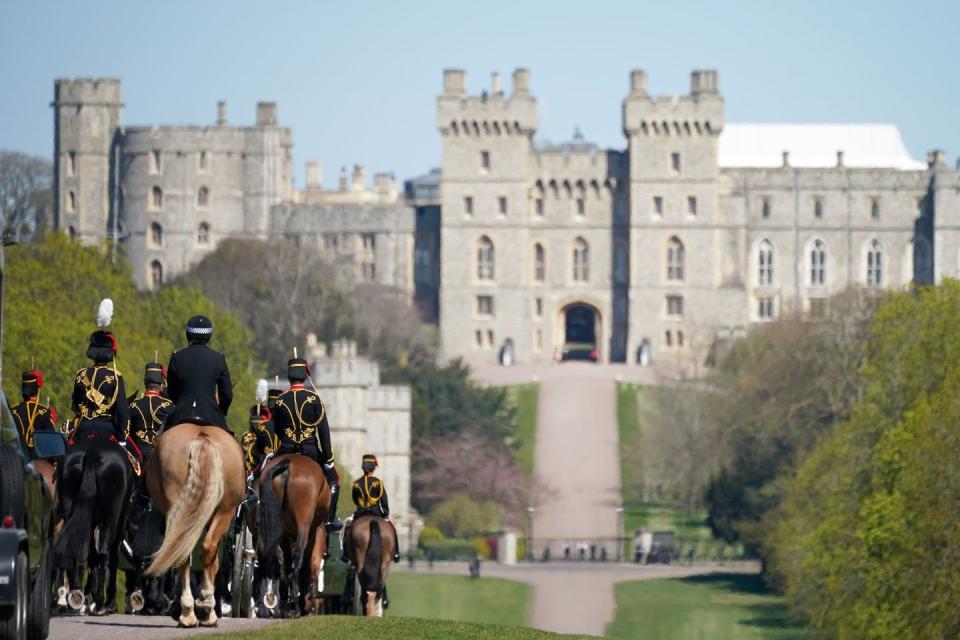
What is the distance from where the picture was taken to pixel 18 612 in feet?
48.0

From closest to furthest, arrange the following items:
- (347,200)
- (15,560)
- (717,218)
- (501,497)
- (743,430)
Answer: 1. (15,560)
2. (743,430)
3. (501,497)
4. (717,218)
5. (347,200)

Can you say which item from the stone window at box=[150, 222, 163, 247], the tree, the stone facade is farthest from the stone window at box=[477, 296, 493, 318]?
the tree

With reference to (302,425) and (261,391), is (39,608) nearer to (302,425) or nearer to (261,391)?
(302,425)

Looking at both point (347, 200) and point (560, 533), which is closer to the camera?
point (560, 533)

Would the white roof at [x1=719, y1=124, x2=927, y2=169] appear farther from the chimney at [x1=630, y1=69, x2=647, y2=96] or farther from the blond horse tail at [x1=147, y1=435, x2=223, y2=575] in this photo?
the blond horse tail at [x1=147, y1=435, x2=223, y2=575]

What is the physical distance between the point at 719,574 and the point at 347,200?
76.0 metres

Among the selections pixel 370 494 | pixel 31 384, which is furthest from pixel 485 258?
pixel 31 384

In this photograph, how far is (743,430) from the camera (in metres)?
67.1

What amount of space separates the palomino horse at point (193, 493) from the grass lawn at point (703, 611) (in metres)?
28.5

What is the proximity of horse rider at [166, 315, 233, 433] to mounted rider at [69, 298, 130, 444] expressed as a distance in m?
0.86

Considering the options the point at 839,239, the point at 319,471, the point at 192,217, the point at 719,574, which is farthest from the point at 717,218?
the point at 319,471

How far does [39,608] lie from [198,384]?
264 cm

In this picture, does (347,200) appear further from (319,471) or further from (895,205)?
(319,471)

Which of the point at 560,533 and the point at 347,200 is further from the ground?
the point at 347,200
